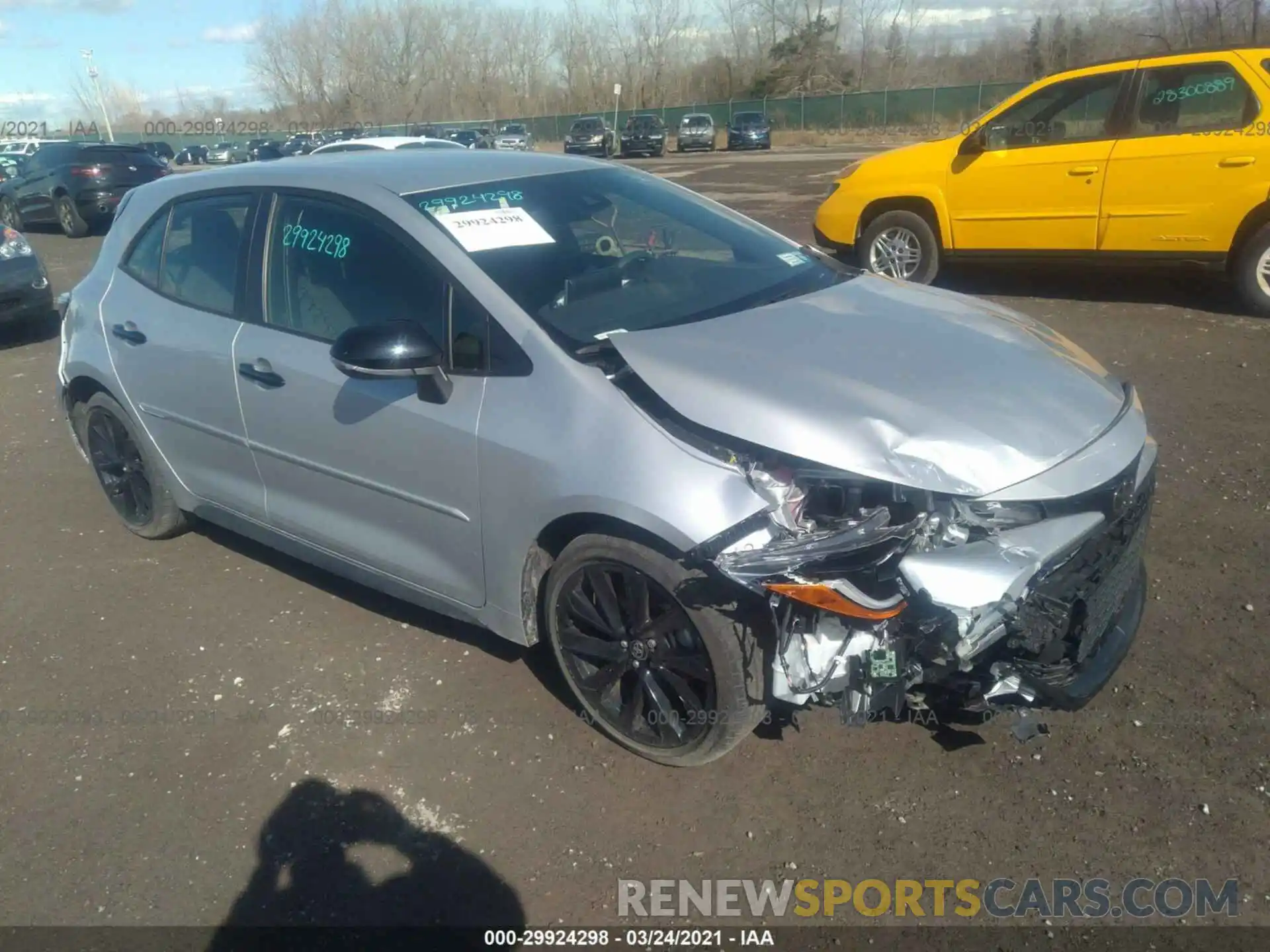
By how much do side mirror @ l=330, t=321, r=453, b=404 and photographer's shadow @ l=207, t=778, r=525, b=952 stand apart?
1.35m

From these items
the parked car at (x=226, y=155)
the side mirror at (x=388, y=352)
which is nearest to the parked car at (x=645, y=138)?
the parked car at (x=226, y=155)

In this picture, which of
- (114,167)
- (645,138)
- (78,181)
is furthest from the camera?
(645,138)

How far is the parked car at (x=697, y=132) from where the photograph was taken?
127ft

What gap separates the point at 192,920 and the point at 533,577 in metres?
1.33

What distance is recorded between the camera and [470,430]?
2.95 m

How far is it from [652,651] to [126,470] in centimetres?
318

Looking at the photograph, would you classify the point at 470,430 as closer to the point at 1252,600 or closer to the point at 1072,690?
the point at 1072,690

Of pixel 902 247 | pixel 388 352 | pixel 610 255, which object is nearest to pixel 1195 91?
pixel 902 247

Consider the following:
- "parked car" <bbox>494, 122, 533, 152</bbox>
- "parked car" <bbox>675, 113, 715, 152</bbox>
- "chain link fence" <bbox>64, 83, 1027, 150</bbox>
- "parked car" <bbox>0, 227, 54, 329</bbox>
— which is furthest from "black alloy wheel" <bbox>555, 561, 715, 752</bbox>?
"parked car" <bbox>675, 113, 715, 152</bbox>

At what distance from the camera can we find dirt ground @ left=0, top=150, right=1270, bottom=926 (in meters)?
2.59

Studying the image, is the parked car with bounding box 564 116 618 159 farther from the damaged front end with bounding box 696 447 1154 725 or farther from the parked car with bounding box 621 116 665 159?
the damaged front end with bounding box 696 447 1154 725

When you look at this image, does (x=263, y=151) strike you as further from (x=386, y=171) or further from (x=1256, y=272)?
(x=386, y=171)

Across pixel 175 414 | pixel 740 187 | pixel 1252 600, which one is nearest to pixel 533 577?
pixel 175 414

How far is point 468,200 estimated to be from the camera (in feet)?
10.9
